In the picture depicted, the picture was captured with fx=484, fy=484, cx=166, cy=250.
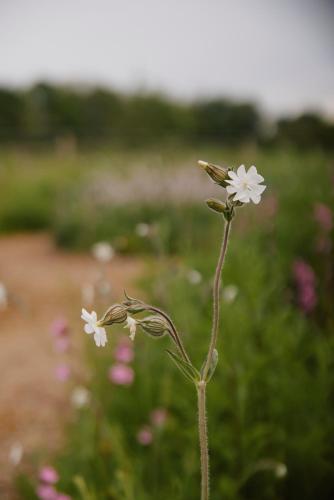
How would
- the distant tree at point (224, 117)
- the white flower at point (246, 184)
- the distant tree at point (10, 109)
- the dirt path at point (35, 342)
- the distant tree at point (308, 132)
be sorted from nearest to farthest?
the white flower at point (246, 184) < the dirt path at point (35, 342) < the distant tree at point (308, 132) < the distant tree at point (10, 109) < the distant tree at point (224, 117)

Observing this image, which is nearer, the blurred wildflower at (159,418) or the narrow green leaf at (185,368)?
the narrow green leaf at (185,368)

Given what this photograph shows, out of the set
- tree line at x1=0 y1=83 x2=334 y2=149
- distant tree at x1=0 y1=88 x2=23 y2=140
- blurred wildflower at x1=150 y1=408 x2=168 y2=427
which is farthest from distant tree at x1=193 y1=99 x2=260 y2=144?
blurred wildflower at x1=150 y1=408 x2=168 y2=427

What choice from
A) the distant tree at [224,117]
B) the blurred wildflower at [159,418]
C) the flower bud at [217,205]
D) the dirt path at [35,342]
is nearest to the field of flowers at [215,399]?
the blurred wildflower at [159,418]

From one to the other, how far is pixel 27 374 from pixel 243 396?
196 cm

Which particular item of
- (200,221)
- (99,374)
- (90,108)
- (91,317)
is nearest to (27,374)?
(99,374)

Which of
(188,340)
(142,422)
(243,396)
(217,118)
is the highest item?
(243,396)

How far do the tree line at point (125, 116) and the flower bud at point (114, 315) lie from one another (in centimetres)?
1928

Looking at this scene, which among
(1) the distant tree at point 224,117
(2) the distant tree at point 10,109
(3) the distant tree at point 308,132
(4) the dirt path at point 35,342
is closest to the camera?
(4) the dirt path at point 35,342

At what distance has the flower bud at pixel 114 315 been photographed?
876 mm

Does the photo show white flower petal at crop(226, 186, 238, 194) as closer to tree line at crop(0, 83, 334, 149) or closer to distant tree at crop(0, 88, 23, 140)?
tree line at crop(0, 83, 334, 149)

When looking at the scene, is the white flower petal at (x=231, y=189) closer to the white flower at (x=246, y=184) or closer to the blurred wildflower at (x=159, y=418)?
the white flower at (x=246, y=184)

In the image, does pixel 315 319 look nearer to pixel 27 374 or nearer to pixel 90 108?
pixel 27 374

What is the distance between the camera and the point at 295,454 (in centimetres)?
175

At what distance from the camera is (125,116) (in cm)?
3200
